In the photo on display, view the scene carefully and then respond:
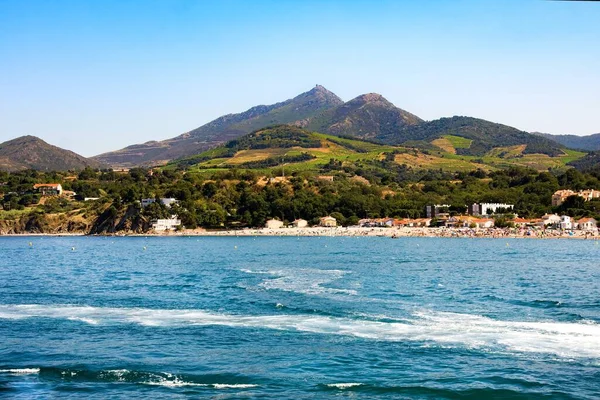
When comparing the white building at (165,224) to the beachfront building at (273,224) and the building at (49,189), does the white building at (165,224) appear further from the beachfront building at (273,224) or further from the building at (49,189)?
the building at (49,189)

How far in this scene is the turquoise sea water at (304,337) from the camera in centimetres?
1612

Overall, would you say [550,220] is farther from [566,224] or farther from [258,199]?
[258,199]

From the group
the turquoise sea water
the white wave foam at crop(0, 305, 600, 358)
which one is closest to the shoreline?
the turquoise sea water

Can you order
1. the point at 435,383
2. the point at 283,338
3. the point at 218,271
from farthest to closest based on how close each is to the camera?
the point at 218,271 → the point at 283,338 → the point at 435,383

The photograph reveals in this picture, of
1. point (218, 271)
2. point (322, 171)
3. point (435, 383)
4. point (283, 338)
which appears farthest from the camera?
point (322, 171)

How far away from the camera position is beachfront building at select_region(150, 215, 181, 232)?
397 ft

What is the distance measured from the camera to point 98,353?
19672 millimetres

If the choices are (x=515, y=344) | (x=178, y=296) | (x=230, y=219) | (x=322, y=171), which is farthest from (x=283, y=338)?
(x=322, y=171)

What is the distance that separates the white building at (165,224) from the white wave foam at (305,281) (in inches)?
3143

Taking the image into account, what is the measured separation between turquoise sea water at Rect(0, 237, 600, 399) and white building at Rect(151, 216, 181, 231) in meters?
80.9

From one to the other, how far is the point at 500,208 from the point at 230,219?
48520 millimetres

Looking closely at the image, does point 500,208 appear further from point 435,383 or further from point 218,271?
point 435,383

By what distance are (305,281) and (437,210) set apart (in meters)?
87.9

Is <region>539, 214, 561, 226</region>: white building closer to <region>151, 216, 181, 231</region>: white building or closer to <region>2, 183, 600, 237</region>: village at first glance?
<region>2, 183, 600, 237</region>: village
